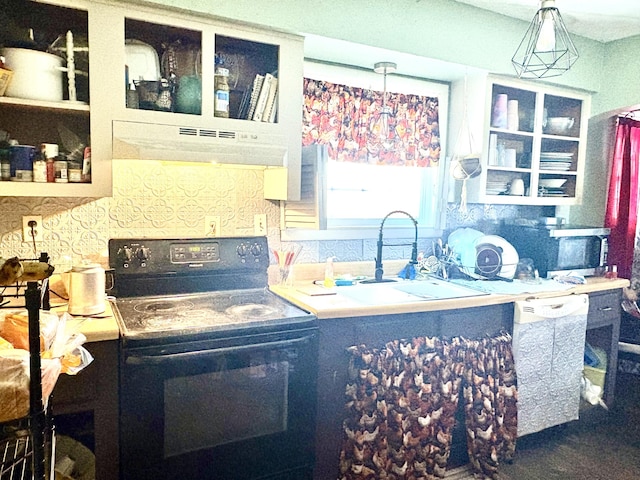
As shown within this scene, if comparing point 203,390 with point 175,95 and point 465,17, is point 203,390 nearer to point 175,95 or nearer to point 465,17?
point 175,95

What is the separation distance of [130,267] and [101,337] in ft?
1.82

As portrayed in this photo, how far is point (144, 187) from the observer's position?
2232 mm

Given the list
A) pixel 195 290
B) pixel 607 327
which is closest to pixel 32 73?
pixel 195 290

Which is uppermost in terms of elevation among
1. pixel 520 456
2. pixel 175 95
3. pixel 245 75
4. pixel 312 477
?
pixel 245 75

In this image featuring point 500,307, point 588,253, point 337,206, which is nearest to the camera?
point 500,307

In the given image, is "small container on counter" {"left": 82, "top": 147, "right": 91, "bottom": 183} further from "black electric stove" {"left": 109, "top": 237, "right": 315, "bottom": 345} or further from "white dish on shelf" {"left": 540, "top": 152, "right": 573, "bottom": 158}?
"white dish on shelf" {"left": 540, "top": 152, "right": 573, "bottom": 158}

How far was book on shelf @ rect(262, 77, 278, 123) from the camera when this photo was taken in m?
2.16

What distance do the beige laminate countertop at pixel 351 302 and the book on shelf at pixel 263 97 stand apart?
835 millimetres

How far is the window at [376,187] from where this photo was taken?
271cm

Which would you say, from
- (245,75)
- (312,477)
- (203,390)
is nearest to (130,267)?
(203,390)

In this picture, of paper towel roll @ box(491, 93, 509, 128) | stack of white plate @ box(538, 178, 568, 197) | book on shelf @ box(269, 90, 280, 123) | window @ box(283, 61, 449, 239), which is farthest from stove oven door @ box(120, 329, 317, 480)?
stack of white plate @ box(538, 178, 568, 197)

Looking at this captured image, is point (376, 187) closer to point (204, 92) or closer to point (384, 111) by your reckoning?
point (384, 111)

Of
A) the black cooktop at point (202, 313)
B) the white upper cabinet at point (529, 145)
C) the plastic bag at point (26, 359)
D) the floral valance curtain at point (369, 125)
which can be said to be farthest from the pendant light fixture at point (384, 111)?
the plastic bag at point (26, 359)

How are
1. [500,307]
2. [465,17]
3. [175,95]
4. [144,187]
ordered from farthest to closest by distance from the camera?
[465,17] → [500,307] → [144,187] → [175,95]
